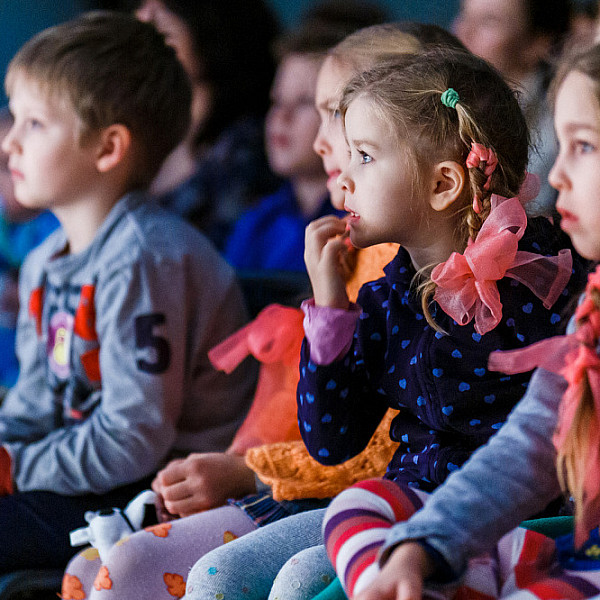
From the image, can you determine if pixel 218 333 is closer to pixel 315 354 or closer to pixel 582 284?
pixel 315 354

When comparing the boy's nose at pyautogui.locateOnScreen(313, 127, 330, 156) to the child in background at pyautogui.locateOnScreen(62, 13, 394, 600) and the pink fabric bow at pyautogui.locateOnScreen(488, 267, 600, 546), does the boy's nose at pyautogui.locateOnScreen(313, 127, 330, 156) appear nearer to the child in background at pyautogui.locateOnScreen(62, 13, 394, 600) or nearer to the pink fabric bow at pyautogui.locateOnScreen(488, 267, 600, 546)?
the child in background at pyautogui.locateOnScreen(62, 13, 394, 600)

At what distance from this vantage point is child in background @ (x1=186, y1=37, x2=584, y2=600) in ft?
3.04

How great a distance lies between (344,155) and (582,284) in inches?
14.8

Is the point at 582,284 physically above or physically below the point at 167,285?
above

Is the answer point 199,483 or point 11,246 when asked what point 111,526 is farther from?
point 11,246

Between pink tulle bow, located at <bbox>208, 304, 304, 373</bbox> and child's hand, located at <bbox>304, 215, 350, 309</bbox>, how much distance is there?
0.21m

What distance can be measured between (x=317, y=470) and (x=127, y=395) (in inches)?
13.4

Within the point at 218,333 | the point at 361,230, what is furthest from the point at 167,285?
the point at 361,230

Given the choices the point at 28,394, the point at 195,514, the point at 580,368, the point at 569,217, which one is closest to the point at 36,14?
the point at 28,394

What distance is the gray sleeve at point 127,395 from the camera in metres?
1.30

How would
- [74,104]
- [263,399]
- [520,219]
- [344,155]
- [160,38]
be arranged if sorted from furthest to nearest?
1. [160,38]
2. [74,104]
3. [263,399]
4. [344,155]
5. [520,219]

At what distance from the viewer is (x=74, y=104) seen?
1.43 m

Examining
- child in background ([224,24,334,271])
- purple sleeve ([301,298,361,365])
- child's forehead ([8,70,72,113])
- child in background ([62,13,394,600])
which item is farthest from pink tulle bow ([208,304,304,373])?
child in background ([224,24,334,271])

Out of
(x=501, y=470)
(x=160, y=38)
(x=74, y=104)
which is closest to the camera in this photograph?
(x=501, y=470)
